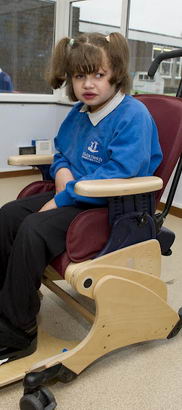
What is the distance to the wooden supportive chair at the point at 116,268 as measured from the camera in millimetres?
1080

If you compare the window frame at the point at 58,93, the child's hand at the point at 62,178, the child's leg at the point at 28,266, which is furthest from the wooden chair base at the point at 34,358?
the window frame at the point at 58,93

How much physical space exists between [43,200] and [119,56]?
1.74 feet

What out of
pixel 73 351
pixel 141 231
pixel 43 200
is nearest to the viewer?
pixel 73 351

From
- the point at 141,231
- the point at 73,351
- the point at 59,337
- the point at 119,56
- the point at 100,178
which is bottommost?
the point at 59,337

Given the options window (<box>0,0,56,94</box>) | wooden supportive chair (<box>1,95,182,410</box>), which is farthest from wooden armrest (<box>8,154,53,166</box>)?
window (<box>0,0,56,94</box>)

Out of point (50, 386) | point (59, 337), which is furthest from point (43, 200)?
point (50, 386)

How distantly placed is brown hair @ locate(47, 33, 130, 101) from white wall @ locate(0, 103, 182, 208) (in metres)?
2.30

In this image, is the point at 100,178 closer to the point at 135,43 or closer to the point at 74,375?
the point at 74,375

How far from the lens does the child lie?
1120 mm

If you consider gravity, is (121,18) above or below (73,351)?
above

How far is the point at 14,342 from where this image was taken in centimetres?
116

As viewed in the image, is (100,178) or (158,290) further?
(158,290)

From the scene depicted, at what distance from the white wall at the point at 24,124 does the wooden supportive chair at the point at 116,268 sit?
237 cm

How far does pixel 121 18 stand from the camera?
3.18m
